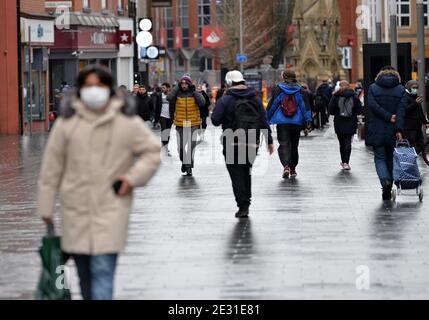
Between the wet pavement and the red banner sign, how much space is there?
98676mm

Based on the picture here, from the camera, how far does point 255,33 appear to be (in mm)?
120375

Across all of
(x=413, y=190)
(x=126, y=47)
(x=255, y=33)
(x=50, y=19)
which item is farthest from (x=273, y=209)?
(x=255, y=33)

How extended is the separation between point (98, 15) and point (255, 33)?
188ft

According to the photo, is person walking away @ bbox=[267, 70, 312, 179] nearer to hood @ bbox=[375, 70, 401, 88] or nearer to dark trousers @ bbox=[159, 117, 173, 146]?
hood @ bbox=[375, 70, 401, 88]

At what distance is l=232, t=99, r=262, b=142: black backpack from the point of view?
1794 centimetres

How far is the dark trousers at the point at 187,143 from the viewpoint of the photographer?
2534cm

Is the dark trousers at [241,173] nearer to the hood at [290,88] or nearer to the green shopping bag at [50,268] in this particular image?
the hood at [290,88]

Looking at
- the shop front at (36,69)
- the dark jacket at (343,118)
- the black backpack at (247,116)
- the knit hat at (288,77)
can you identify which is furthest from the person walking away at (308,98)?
the shop front at (36,69)

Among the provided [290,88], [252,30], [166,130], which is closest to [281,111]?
[290,88]

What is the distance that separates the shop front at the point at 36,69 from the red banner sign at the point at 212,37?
2760 inches

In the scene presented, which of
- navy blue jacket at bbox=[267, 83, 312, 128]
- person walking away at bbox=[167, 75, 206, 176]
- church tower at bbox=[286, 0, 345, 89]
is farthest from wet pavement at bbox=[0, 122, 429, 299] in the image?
church tower at bbox=[286, 0, 345, 89]

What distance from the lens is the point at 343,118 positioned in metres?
26.2

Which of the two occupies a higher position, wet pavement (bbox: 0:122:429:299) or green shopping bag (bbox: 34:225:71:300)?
green shopping bag (bbox: 34:225:71:300)

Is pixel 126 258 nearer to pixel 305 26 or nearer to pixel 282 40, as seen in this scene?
pixel 305 26
